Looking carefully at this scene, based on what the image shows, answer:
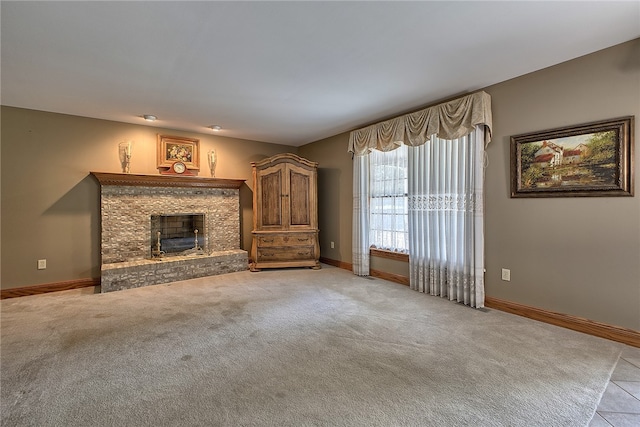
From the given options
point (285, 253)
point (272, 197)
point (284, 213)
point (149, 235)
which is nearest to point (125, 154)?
point (149, 235)

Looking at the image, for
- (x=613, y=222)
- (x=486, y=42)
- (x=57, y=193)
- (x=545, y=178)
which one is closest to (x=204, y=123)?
(x=57, y=193)

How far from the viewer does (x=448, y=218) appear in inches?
139

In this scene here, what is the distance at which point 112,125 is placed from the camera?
4414 mm

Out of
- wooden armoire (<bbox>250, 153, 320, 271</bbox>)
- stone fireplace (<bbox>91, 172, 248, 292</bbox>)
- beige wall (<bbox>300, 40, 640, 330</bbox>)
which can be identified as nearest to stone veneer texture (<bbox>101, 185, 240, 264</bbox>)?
stone fireplace (<bbox>91, 172, 248, 292</bbox>)

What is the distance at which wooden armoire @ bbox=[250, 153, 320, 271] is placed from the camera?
512 centimetres

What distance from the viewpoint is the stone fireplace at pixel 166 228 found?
4.25 metres

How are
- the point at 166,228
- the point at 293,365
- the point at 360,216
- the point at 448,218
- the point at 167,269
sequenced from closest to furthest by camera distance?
the point at 293,365 < the point at 448,218 < the point at 167,269 < the point at 360,216 < the point at 166,228

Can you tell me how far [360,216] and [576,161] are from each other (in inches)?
108

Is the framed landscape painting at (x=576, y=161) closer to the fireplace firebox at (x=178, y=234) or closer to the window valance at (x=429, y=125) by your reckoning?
the window valance at (x=429, y=125)

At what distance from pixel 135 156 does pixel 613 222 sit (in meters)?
5.85

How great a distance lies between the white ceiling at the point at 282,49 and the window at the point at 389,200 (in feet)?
2.83

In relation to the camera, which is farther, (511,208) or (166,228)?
(166,228)

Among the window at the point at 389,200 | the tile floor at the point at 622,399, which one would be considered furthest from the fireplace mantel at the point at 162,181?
the tile floor at the point at 622,399

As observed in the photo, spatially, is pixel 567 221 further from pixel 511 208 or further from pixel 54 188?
pixel 54 188
